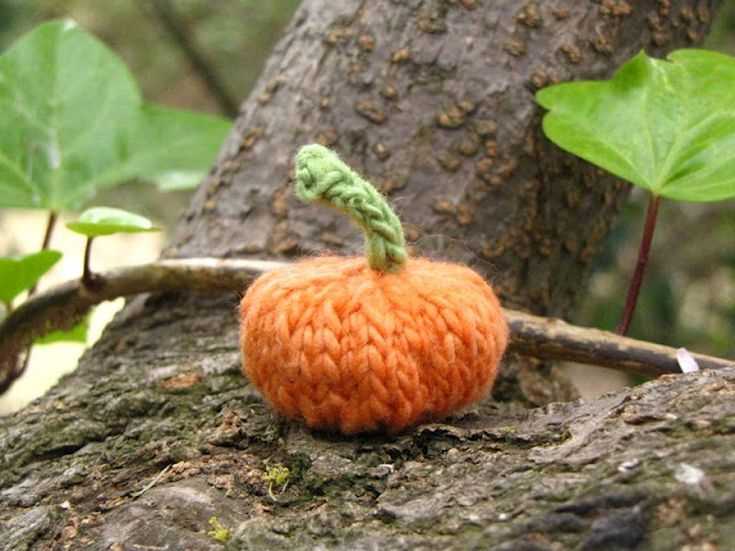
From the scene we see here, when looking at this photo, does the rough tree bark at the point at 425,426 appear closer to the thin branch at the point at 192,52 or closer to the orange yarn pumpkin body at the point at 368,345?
the orange yarn pumpkin body at the point at 368,345

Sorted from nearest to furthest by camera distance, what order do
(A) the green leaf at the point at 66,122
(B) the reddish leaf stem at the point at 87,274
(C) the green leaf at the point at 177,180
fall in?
(B) the reddish leaf stem at the point at 87,274 → (A) the green leaf at the point at 66,122 → (C) the green leaf at the point at 177,180

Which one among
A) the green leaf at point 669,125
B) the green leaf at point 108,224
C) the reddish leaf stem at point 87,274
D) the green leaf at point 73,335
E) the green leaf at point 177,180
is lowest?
the green leaf at point 73,335

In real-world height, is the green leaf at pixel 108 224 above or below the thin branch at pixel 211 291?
above

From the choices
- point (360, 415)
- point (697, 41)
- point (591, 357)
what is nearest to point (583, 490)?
point (360, 415)

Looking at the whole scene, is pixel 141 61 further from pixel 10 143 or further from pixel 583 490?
pixel 583 490

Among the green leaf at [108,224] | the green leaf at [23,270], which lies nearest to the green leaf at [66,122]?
the green leaf at [23,270]

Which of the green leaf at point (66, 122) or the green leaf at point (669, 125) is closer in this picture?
the green leaf at point (669, 125)

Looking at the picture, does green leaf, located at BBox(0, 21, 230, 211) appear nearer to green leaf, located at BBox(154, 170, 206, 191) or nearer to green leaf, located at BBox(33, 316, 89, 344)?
green leaf, located at BBox(154, 170, 206, 191)
